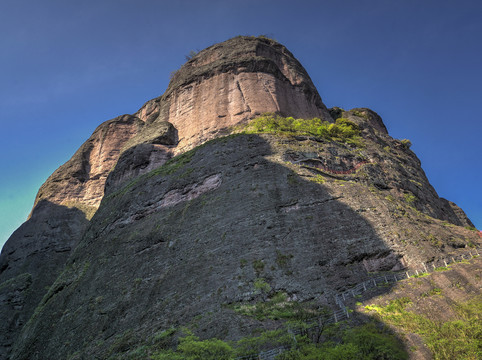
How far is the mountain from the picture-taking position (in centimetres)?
1630

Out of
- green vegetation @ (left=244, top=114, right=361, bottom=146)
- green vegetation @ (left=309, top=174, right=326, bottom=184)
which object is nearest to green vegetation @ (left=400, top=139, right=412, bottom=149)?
green vegetation @ (left=244, top=114, right=361, bottom=146)

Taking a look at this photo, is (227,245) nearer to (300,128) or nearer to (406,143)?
(300,128)

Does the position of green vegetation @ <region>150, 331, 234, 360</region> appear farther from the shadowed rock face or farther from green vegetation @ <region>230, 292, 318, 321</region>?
green vegetation @ <region>230, 292, 318, 321</region>

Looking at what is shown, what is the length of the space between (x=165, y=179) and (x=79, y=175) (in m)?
23.5

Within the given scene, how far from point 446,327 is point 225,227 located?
406 inches

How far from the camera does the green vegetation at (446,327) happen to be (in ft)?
38.0

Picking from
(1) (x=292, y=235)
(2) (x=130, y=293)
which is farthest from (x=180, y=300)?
(1) (x=292, y=235)

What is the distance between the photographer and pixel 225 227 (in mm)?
19328

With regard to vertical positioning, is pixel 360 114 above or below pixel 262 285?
above

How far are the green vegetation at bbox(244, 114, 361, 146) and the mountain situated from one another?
17 centimetres

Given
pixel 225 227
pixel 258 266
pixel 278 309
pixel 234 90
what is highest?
pixel 234 90

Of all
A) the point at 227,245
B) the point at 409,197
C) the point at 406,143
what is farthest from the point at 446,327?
the point at 406,143

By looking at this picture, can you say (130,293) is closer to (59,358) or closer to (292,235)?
(59,358)

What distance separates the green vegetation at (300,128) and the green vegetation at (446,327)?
48.2ft
